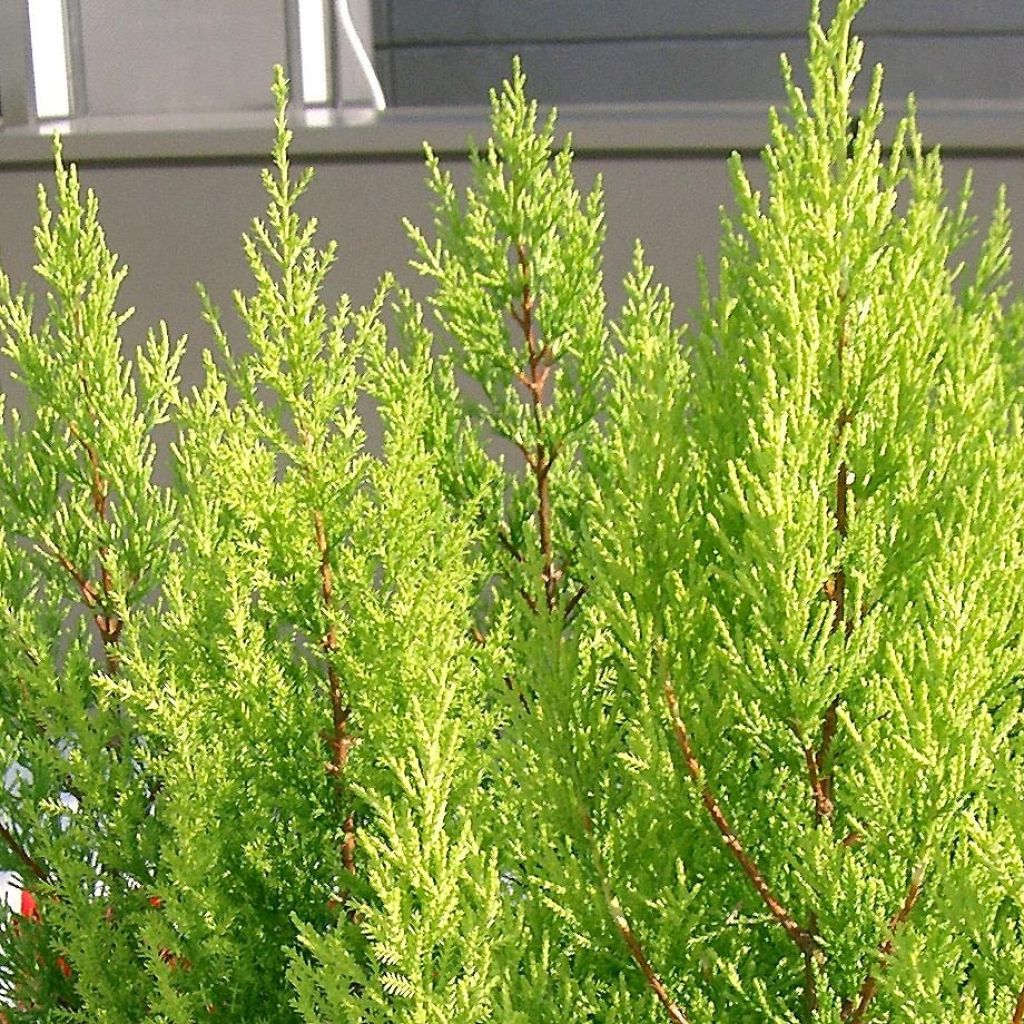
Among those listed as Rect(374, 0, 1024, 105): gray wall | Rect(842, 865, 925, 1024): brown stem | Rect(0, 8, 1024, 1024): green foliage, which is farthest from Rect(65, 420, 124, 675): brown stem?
Rect(374, 0, 1024, 105): gray wall

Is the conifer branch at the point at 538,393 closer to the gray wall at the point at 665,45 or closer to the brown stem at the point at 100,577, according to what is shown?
the brown stem at the point at 100,577

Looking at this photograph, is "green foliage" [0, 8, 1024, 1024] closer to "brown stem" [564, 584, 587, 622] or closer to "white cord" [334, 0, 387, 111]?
"brown stem" [564, 584, 587, 622]

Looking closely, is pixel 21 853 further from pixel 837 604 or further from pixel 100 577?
pixel 837 604

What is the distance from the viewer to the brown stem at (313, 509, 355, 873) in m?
0.86

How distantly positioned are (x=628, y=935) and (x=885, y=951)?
0.12m

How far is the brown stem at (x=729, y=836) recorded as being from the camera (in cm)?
64

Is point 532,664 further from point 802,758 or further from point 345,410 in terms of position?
point 345,410

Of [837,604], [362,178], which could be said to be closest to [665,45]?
[362,178]

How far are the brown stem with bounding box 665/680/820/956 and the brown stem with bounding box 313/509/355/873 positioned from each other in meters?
0.28

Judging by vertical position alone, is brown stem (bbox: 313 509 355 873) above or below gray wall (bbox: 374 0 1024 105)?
below

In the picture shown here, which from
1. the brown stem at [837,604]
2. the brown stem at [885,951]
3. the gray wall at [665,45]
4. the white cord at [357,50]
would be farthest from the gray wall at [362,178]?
the gray wall at [665,45]

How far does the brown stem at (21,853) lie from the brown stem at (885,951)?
595 millimetres

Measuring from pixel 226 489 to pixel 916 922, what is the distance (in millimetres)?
473

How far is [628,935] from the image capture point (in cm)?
66
